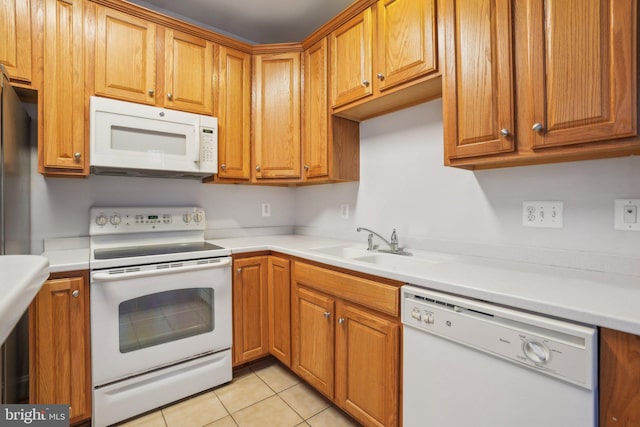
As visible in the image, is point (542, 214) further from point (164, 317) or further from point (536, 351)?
point (164, 317)

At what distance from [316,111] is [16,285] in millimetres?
1884

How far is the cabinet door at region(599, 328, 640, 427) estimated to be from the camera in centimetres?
75

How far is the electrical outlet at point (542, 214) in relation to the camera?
133cm

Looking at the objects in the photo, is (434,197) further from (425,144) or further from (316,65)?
(316,65)

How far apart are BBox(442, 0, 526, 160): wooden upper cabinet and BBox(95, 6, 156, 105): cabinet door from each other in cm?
172

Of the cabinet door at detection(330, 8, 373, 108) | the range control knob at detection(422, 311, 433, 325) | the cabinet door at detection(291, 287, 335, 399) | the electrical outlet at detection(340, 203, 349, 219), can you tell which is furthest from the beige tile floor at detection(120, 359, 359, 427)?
the cabinet door at detection(330, 8, 373, 108)

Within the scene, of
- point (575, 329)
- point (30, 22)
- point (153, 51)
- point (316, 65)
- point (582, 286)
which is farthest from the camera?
point (316, 65)

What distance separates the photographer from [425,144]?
182 centimetres

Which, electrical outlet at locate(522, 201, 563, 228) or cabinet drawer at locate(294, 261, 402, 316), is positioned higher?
electrical outlet at locate(522, 201, 563, 228)

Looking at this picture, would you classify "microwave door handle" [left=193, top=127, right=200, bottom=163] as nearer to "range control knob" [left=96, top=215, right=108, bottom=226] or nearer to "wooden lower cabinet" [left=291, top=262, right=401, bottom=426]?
"range control knob" [left=96, top=215, right=108, bottom=226]

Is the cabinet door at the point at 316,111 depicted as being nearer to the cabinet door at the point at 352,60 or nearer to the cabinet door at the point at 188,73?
the cabinet door at the point at 352,60

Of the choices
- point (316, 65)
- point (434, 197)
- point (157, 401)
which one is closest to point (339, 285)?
point (434, 197)

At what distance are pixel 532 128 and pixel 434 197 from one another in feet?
2.29

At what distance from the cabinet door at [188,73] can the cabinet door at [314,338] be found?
1.41m
